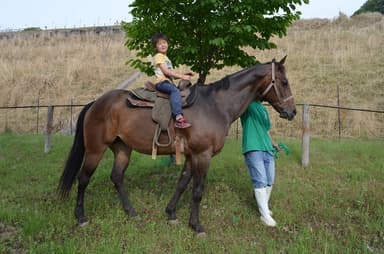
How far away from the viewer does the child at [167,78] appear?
4473mm

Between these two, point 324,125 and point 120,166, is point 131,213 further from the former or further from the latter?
point 324,125

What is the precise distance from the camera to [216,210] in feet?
17.5

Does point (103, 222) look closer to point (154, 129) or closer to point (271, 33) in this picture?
point (154, 129)

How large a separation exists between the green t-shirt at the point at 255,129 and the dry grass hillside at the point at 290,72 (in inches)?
276

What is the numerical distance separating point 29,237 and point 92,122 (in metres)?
1.72

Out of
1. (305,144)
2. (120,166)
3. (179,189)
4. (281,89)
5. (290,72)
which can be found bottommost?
(179,189)

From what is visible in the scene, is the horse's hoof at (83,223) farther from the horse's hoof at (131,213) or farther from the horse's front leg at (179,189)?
the horse's front leg at (179,189)

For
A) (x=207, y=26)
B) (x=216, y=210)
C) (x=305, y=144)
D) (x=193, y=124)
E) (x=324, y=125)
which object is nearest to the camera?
(x=193, y=124)

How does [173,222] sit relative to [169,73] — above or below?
below

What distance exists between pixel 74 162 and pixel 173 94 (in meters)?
2.00

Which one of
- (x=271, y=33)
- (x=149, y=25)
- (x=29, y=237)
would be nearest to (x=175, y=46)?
(x=149, y=25)

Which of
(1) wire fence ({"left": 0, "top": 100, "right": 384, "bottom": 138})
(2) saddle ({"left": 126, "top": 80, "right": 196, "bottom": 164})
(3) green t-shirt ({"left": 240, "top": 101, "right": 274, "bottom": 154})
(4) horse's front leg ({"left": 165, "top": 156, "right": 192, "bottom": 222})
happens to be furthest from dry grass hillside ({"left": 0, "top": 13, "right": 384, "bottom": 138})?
(2) saddle ({"left": 126, "top": 80, "right": 196, "bottom": 164})

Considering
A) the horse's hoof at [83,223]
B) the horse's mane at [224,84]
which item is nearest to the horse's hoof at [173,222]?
the horse's hoof at [83,223]

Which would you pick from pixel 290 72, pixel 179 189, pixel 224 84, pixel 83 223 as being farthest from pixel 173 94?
pixel 290 72
